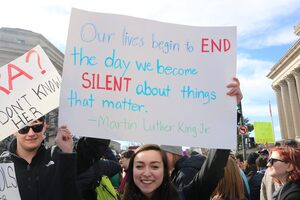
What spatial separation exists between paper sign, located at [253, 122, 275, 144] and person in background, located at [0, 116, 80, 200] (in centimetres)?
1078

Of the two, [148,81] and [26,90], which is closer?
[26,90]

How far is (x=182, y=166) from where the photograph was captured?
11.8 ft

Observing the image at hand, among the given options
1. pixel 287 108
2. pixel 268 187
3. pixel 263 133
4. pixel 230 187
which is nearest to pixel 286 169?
pixel 230 187

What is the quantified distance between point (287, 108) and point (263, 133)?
146 feet

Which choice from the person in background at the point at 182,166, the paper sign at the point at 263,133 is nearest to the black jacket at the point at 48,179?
the person in background at the point at 182,166

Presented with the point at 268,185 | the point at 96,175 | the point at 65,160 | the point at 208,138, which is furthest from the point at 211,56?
the point at 268,185

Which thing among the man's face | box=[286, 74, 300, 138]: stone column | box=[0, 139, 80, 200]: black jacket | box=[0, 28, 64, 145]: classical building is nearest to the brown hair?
box=[0, 139, 80, 200]: black jacket

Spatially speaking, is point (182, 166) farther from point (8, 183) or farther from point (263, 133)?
point (263, 133)

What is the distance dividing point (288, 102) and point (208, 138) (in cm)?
5543

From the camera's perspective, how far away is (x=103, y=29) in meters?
2.94

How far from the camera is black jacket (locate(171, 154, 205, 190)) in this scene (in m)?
3.43

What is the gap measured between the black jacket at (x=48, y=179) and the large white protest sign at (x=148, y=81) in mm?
263

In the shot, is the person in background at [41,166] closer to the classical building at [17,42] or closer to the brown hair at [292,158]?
the brown hair at [292,158]

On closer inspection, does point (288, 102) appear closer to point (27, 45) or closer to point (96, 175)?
point (27, 45)
